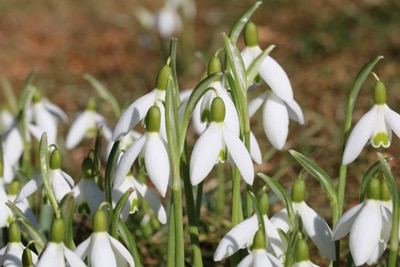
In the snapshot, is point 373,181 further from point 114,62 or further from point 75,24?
point 75,24

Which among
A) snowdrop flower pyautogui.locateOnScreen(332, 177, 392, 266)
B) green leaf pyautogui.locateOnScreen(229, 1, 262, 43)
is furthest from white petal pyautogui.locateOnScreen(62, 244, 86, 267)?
green leaf pyautogui.locateOnScreen(229, 1, 262, 43)

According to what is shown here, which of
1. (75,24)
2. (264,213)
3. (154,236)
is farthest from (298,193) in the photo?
(75,24)

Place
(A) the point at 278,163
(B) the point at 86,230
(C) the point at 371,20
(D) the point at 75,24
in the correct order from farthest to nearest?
(D) the point at 75,24
(C) the point at 371,20
(A) the point at 278,163
(B) the point at 86,230

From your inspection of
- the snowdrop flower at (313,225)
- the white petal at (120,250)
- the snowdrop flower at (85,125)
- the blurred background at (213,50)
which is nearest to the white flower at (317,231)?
the snowdrop flower at (313,225)

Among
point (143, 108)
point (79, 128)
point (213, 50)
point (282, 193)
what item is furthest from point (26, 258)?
point (213, 50)

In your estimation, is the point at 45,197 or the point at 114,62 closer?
the point at 45,197

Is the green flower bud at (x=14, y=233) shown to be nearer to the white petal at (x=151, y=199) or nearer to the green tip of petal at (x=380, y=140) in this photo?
the white petal at (x=151, y=199)
